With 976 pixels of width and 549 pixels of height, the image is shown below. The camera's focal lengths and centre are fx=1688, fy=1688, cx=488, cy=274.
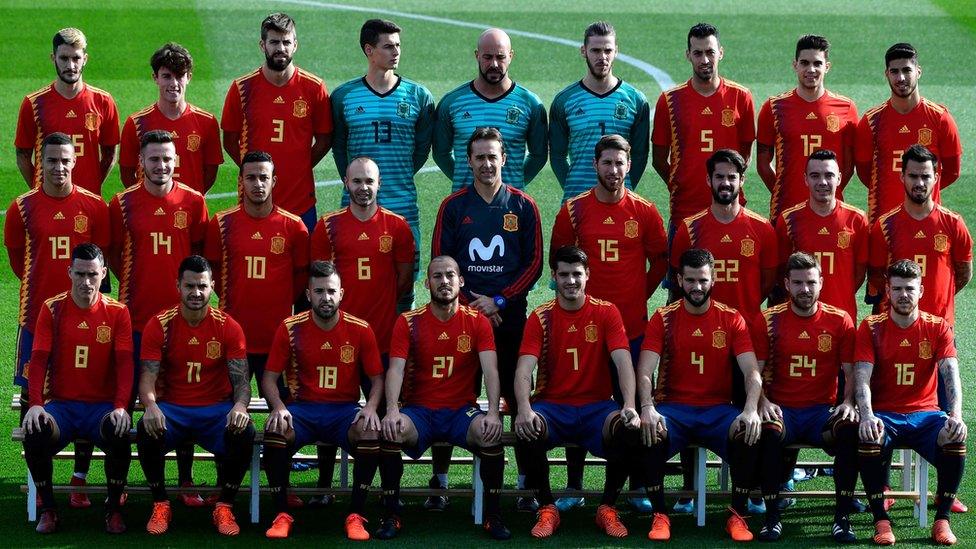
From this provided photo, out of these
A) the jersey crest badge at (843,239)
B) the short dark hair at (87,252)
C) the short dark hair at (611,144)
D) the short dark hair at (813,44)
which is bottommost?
the short dark hair at (87,252)

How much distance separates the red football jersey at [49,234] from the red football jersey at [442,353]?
194 centimetres

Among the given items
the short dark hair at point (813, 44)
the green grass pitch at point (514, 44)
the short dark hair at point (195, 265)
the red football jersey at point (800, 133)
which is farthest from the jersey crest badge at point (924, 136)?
the short dark hair at point (195, 265)

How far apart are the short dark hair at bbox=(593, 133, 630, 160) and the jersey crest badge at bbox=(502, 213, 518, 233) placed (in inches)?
24.1

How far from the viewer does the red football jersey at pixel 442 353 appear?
9.67 meters

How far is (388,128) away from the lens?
1059 cm

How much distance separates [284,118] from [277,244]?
1.06 metres

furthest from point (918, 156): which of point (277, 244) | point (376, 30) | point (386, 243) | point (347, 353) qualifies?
point (277, 244)

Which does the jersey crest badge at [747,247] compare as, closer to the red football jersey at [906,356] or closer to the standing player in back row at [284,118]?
the red football jersey at [906,356]

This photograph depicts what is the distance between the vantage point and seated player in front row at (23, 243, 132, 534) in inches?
367

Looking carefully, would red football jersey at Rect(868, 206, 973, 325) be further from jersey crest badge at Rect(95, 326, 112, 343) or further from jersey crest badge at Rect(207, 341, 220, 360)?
jersey crest badge at Rect(95, 326, 112, 343)

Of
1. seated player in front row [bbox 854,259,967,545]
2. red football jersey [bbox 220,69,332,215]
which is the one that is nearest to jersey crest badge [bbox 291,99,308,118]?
red football jersey [bbox 220,69,332,215]

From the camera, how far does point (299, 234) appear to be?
10.0 m

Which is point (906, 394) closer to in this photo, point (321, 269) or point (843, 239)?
point (843, 239)

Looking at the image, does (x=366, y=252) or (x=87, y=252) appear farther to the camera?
(x=366, y=252)
